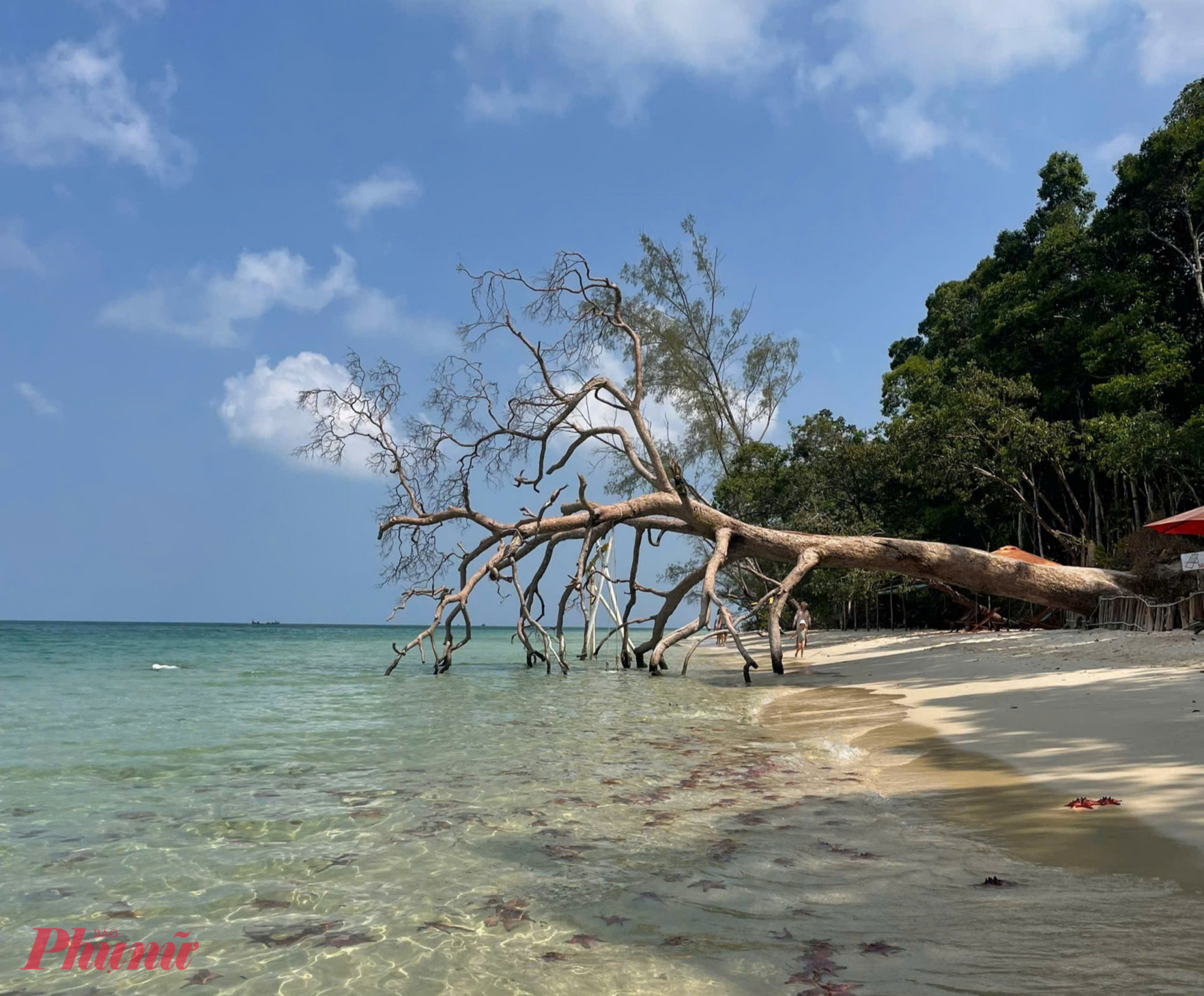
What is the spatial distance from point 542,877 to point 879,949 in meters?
1.51

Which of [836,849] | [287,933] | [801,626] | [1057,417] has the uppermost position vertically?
[1057,417]

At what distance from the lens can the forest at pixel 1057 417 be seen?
1788cm

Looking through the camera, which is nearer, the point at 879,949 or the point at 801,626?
the point at 879,949

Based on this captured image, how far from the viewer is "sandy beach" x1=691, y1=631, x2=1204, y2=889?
12.0 ft

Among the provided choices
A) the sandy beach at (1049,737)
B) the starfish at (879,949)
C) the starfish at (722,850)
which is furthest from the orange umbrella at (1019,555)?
the starfish at (879,949)

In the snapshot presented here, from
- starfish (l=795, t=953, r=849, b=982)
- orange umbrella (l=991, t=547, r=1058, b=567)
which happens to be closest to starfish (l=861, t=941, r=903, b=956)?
starfish (l=795, t=953, r=849, b=982)

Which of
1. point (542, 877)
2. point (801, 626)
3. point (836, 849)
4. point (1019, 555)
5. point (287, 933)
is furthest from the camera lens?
point (1019, 555)

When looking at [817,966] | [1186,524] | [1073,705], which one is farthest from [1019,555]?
[817,966]

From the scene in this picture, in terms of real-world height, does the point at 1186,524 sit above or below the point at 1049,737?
above

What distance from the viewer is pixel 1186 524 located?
1171 centimetres

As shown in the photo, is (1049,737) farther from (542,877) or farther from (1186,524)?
(1186,524)

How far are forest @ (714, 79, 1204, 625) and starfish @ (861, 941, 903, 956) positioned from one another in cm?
1475

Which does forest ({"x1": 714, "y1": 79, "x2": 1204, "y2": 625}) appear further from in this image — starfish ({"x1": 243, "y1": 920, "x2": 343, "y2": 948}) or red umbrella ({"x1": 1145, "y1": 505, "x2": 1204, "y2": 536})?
starfish ({"x1": 243, "y1": 920, "x2": 343, "y2": 948})

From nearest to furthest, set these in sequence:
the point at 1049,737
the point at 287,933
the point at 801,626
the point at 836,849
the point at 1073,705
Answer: the point at 287,933
the point at 836,849
the point at 1049,737
the point at 1073,705
the point at 801,626
